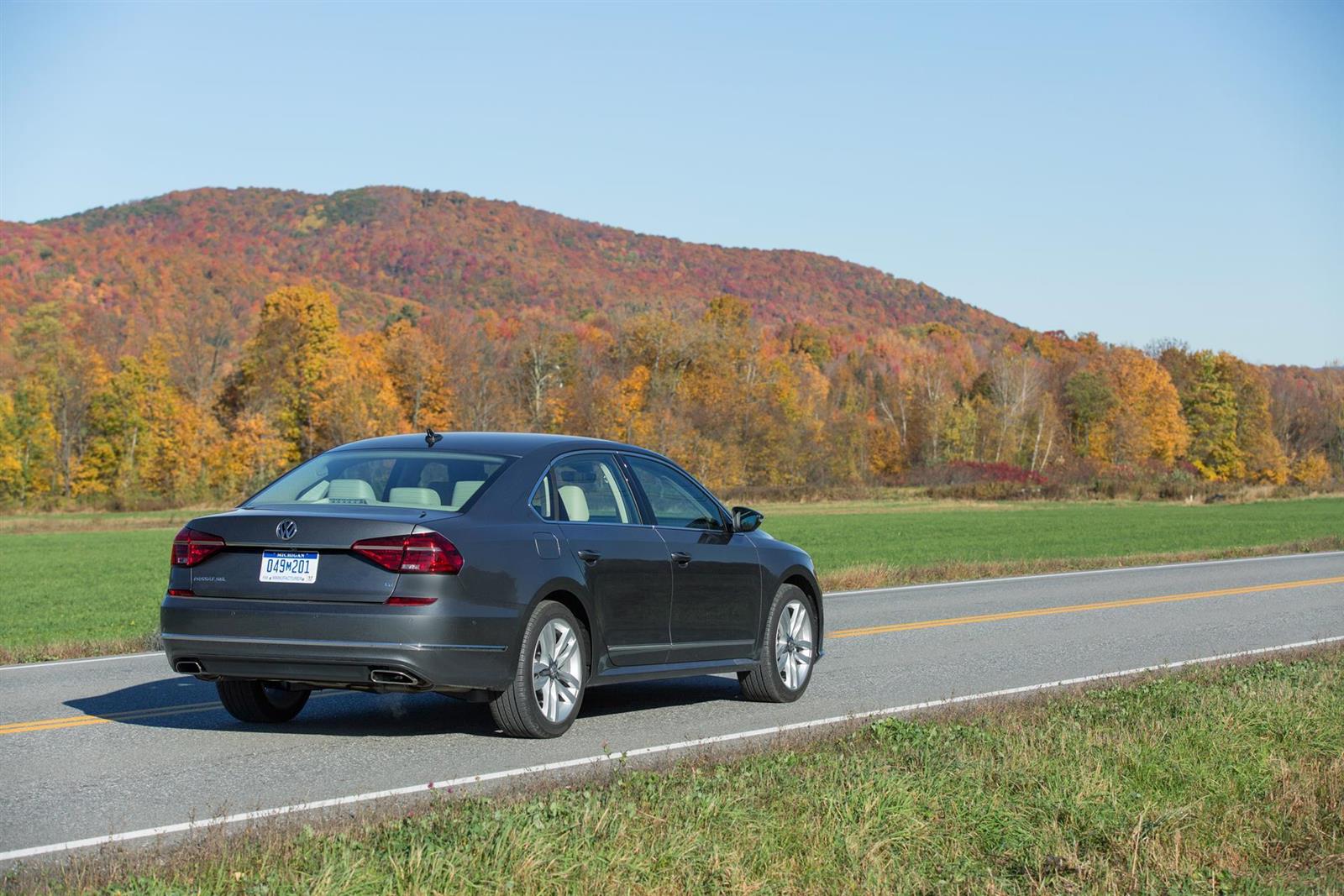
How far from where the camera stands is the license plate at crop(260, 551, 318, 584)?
8.07m

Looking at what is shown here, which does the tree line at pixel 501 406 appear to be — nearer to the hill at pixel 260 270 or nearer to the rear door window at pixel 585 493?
the hill at pixel 260 270

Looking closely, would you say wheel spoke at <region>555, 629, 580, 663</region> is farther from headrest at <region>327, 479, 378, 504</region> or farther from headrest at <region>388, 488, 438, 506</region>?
headrest at <region>327, 479, 378, 504</region>

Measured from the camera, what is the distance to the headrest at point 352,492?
8.66m

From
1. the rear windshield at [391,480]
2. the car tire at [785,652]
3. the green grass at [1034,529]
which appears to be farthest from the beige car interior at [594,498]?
the green grass at [1034,529]

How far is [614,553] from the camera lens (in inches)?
360

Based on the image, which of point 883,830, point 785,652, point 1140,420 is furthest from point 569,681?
point 1140,420

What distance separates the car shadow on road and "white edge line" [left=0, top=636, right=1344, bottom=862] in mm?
1150

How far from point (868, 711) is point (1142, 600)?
10408mm

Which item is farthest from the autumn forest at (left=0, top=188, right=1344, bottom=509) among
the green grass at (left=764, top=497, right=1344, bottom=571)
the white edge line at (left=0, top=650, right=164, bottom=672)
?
the white edge line at (left=0, top=650, right=164, bottom=672)

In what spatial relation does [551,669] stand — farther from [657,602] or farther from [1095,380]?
[1095,380]

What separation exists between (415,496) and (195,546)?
1.19 metres

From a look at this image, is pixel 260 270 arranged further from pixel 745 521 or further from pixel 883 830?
pixel 883 830

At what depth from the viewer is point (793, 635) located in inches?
425

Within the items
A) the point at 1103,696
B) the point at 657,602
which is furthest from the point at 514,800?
the point at 1103,696
